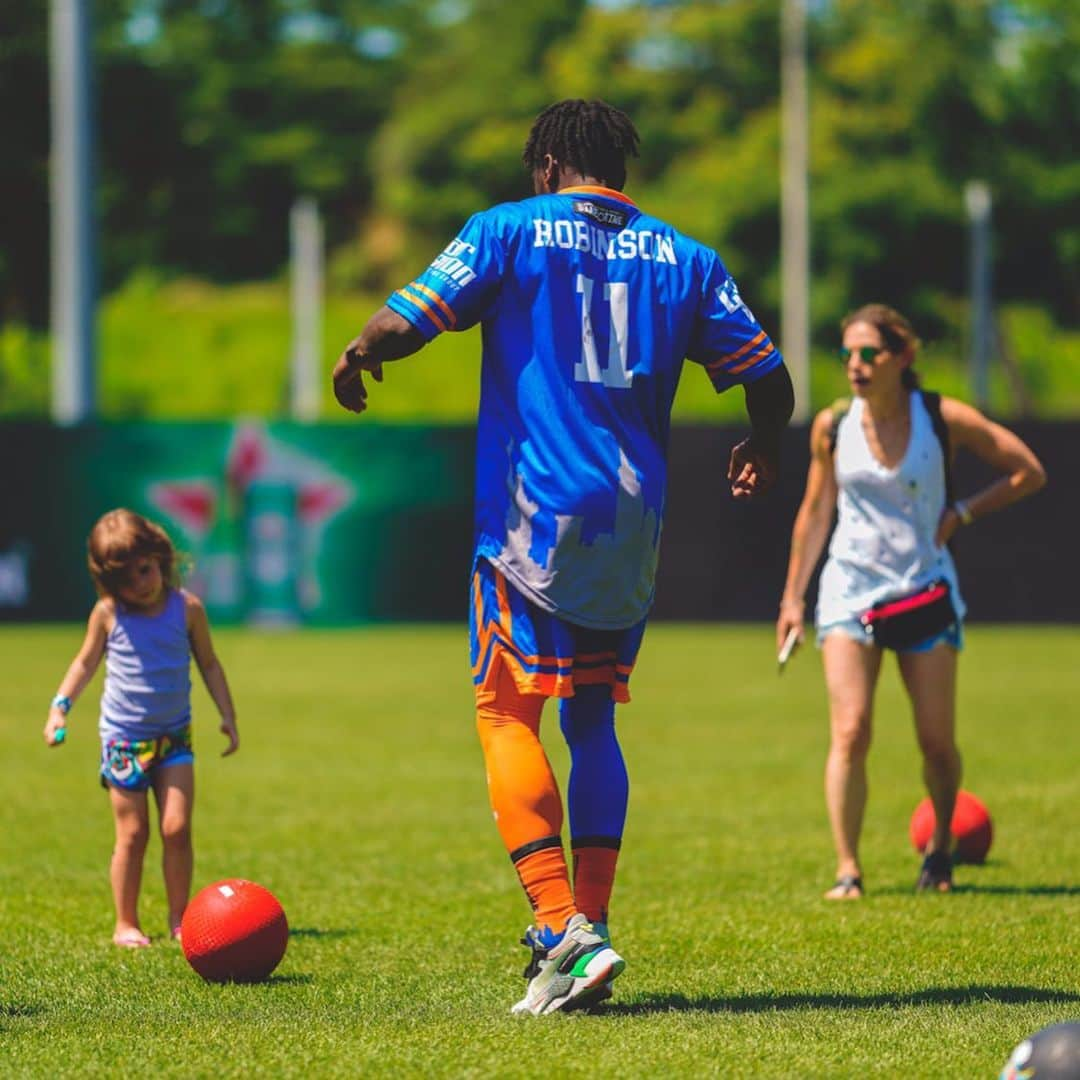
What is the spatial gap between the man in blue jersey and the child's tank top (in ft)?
5.53

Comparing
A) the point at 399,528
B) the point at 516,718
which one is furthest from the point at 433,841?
the point at 399,528

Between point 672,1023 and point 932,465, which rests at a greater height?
point 932,465

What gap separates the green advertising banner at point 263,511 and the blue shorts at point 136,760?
1561 centimetres

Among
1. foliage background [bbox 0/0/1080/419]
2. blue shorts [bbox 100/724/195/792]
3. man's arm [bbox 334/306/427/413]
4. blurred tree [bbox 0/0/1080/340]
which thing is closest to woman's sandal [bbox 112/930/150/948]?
blue shorts [bbox 100/724/195/792]

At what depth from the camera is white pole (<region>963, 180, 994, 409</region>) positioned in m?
40.8

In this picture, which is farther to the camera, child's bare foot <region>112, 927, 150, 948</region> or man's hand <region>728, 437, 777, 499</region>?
child's bare foot <region>112, 927, 150, 948</region>

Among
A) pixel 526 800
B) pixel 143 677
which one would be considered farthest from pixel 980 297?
pixel 526 800

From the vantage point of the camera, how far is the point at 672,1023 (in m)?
5.68

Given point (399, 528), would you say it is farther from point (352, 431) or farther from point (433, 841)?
point (433, 841)

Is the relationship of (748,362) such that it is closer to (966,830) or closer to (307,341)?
(966,830)

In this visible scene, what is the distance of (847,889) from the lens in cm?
818

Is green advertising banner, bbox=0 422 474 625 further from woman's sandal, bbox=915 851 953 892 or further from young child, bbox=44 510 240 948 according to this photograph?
young child, bbox=44 510 240 948

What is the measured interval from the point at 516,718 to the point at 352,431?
17676 millimetres

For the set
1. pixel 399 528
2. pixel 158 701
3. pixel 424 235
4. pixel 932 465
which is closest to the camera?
pixel 158 701
